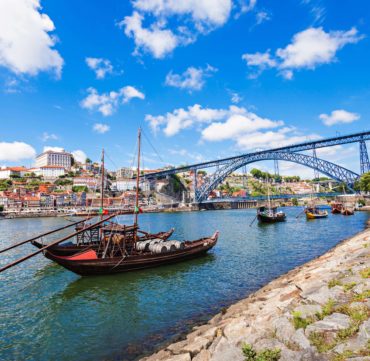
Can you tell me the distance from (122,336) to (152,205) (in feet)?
404

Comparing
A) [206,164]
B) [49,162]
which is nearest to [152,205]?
[206,164]

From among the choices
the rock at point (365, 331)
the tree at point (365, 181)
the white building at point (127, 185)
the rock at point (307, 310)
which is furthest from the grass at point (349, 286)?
the white building at point (127, 185)

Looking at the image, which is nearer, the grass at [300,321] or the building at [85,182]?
the grass at [300,321]

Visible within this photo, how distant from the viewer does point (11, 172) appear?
5945 inches

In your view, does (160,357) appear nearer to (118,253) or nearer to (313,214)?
(118,253)

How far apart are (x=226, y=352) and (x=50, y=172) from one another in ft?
537

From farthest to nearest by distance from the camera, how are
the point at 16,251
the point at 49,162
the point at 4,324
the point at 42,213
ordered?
the point at 49,162 < the point at 42,213 < the point at 16,251 < the point at 4,324

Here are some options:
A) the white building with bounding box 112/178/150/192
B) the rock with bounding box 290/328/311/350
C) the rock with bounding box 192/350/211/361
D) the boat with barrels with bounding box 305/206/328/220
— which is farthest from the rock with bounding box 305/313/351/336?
the white building with bounding box 112/178/150/192

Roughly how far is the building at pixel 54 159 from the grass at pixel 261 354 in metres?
170

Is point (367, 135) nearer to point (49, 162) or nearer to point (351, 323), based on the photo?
point (351, 323)

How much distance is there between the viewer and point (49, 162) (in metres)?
162

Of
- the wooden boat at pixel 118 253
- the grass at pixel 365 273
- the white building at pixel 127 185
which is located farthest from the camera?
the white building at pixel 127 185

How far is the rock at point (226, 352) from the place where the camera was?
544 centimetres

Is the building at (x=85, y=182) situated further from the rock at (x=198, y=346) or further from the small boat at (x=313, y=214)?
Result: the rock at (x=198, y=346)
